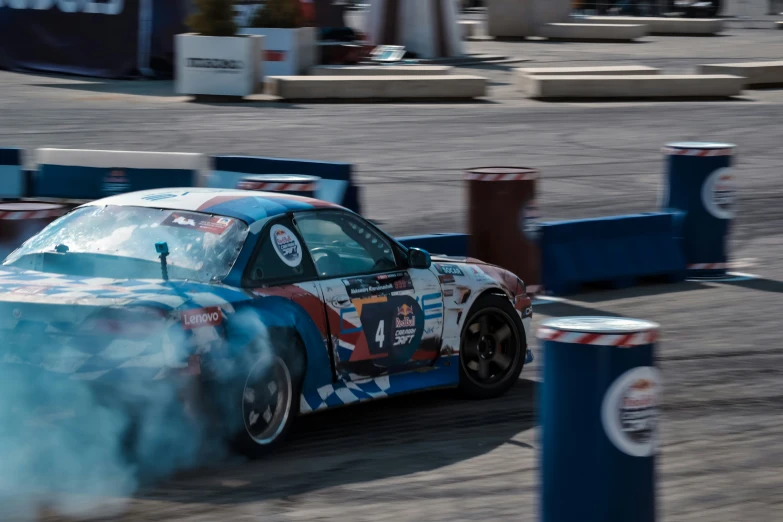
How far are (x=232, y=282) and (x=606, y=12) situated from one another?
5632 cm

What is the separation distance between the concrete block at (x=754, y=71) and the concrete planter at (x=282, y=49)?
10.2 metres

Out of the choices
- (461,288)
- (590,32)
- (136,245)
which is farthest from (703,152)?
(590,32)

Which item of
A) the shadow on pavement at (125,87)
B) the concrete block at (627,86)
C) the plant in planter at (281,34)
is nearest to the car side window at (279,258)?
the shadow on pavement at (125,87)

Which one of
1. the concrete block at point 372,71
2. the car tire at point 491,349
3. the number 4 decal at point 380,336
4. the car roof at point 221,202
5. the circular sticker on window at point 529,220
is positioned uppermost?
the concrete block at point 372,71

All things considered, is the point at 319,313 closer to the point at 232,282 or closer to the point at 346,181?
the point at 232,282

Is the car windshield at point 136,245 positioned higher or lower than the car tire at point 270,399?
higher

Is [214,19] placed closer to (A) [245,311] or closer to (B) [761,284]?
(B) [761,284]

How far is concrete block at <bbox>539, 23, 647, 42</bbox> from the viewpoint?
157 ft

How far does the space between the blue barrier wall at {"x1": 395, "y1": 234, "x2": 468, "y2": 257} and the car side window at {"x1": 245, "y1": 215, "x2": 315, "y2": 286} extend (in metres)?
3.55

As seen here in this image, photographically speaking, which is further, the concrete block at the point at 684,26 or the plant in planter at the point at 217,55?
the concrete block at the point at 684,26

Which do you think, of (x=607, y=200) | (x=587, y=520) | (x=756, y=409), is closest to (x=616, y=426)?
(x=587, y=520)

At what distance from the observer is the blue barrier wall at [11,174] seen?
14641mm

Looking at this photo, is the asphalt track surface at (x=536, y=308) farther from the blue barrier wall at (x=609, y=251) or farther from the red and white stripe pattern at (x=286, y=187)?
the red and white stripe pattern at (x=286, y=187)

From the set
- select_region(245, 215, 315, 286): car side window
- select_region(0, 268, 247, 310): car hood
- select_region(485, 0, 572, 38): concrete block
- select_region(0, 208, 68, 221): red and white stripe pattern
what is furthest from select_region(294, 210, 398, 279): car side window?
select_region(485, 0, 572, 38): concrete block
